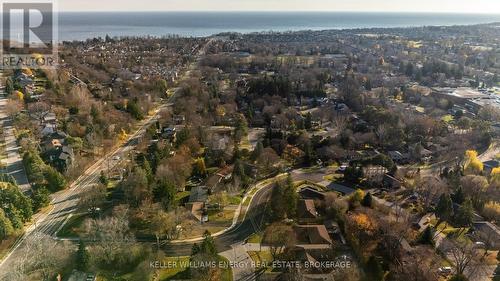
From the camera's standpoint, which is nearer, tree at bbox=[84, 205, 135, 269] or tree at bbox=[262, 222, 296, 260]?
tree at bbox=[84, 205, 135, 269]

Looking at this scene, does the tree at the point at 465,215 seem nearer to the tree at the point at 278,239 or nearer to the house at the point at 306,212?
the house at the point at 306,212

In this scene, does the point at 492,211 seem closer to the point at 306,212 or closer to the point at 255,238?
the point at 306,212

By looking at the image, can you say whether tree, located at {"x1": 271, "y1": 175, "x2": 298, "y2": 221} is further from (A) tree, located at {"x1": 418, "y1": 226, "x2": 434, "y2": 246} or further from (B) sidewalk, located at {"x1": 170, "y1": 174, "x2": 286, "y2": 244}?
(A) tree, located at {"x1": 418, "y1": 226, "x2": 434, "y2": 246}

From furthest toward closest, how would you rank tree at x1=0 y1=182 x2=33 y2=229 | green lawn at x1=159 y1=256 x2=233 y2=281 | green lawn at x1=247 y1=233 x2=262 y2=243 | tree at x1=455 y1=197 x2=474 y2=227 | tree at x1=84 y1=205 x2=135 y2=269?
tree at x1=455 y1=197 x2=474 y2=227
tree at x1=0 y1=182 x2=33 y2=229
green lawn at x1=247 y1=233 x2=262 y2=243
tree at x1=84 y1=205 x2=135 y2=269
green lawn at x1=159 y1=256 x2=233 y2=281

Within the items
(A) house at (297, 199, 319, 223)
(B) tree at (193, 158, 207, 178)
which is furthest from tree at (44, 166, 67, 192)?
(A) house at (297, 199, 319, 223)

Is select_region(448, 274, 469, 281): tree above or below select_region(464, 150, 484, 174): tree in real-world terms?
below

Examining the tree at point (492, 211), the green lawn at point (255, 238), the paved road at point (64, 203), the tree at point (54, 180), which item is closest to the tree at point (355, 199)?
the green lawn at point (255, 238)

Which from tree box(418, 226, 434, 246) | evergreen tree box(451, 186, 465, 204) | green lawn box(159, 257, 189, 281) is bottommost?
green lawn box(159, 257, 189, 281)
